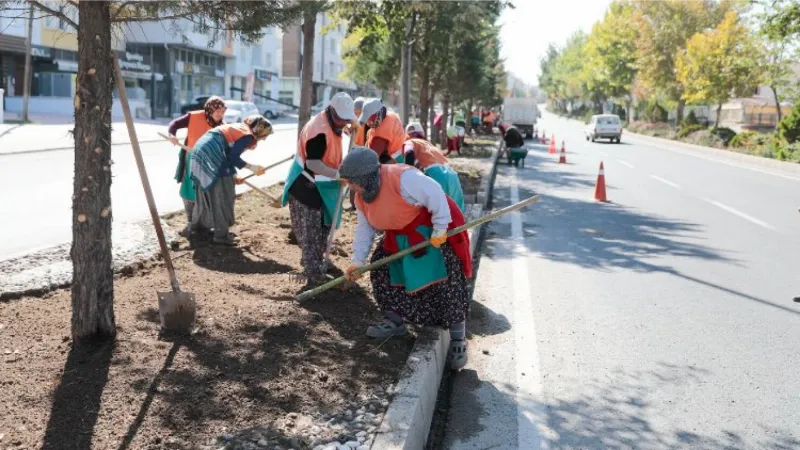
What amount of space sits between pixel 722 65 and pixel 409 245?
3858 cm

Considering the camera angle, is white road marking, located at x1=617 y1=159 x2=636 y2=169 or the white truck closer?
white road marking, located at x1=617 y1=159 x2=636 y2=169

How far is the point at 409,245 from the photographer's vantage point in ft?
15.2

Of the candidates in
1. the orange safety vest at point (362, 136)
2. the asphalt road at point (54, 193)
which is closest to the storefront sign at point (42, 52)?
the asphalt road at point (54, 193)

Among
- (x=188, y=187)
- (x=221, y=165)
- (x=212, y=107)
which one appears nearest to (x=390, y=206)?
(x=221, y=165)

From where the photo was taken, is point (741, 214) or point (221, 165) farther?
point (741, 214)

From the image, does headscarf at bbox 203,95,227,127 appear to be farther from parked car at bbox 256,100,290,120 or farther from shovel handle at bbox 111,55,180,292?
parked car at bbox 256,100,290,120

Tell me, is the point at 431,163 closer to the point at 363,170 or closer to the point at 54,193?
the point at 363,170

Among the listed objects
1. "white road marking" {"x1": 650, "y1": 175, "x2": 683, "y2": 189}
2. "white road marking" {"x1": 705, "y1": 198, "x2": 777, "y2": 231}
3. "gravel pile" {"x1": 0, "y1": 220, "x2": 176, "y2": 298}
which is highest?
"white road marking" {"x1": 650, "y1": 175, "x2": 683, "y2": 189}

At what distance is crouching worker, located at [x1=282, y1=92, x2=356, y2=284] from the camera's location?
5.71 m

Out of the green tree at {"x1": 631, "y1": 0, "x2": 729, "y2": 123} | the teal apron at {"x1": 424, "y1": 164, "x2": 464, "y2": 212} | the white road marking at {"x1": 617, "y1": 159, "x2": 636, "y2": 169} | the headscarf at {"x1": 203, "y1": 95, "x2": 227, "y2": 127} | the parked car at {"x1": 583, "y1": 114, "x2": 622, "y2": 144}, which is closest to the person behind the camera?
the teal apron at {"x1": 424, "y1": 164, "x2": 464, "y2": 212}

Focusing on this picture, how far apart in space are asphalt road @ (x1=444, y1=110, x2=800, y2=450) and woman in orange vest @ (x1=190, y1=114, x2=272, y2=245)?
2.51 m

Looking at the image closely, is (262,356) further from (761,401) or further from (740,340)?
(740,340)

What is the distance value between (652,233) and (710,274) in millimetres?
2595

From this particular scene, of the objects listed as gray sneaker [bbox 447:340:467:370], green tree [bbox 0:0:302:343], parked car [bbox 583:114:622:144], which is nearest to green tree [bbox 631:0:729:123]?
parked car [bbox 583:114:622:144]
